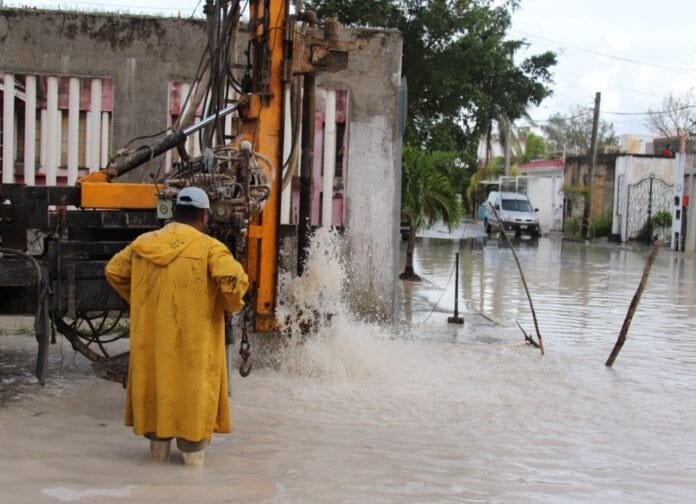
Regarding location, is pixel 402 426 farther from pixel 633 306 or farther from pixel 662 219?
pixel 662 219

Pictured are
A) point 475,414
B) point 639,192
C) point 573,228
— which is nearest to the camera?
point 475,414

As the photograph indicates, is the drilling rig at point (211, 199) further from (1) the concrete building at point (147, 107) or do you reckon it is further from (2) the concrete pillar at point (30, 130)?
(2) the concrete pillar at point (30, 130)

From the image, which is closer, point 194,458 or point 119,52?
point 194,458

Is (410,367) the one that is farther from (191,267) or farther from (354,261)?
(191,267)

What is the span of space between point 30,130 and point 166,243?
210 inches

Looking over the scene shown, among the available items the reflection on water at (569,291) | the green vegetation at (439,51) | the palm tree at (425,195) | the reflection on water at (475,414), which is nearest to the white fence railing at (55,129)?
the reflection on water at (475,414)

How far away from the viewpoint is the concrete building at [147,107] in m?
9.65

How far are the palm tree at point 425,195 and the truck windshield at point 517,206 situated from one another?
22.5 m

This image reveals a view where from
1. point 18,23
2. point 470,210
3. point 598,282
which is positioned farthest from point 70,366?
point 470,210

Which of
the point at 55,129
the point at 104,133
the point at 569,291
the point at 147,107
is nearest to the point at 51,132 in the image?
the point at 55,129

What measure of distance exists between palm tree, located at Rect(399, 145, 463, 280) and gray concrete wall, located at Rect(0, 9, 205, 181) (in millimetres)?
7318

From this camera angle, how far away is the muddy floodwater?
16.3ft

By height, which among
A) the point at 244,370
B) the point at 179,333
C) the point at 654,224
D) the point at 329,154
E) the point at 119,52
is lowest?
the point at 244,370

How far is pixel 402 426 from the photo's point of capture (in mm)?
6344
